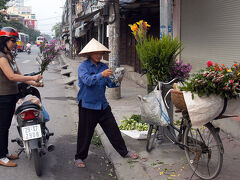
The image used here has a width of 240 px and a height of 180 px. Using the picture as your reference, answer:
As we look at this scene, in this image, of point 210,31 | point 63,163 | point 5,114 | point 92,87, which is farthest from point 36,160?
point 210,31

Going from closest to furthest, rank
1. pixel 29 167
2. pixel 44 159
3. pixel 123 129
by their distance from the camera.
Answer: pixel 29 167 < pixel 44 159 < pixel 123 129

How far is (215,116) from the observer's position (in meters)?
3.17

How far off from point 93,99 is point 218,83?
169 cm

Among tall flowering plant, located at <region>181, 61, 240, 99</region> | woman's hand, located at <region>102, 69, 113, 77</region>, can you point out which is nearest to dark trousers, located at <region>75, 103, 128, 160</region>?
woman's hand, located at <region>102, 69, 113, 77</region>

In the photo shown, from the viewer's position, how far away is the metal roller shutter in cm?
580

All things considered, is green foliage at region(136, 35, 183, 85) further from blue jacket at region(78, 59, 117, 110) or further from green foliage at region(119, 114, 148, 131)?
green foliage at region(119, 114, 148, 131)

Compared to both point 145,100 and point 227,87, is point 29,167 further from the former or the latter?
point 227,87

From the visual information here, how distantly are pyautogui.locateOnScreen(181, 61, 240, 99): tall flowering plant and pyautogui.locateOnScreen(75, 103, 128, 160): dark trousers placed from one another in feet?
4.83

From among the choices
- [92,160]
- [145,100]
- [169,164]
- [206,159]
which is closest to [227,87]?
[206,159]

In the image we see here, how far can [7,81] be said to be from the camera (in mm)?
4184

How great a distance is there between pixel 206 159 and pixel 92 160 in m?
1.80

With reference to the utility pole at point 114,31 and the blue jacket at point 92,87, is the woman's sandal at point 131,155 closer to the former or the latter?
the blue jacket at point 92,87

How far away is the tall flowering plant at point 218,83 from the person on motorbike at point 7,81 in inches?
86.0

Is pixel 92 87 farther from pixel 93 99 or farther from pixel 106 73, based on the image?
pixel 106 73
